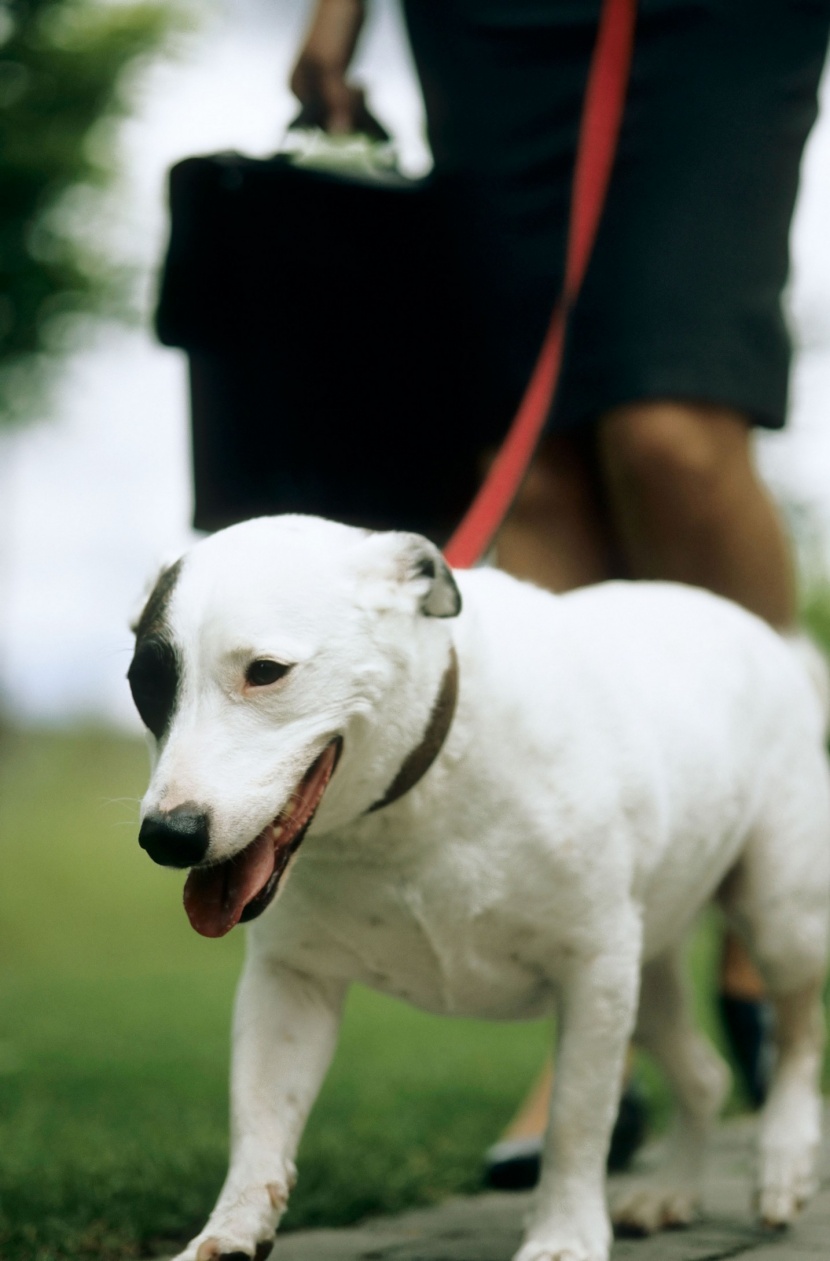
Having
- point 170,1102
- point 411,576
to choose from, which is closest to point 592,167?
point 411,576

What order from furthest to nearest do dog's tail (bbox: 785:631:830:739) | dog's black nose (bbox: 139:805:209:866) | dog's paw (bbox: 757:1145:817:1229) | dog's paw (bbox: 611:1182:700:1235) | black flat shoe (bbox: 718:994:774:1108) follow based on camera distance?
black flat shoe (bbox: 718:994:774:1108) → dog's tail (bbox: 785:631:830:739) → dog's paw (bbox: 611:1182:700:1235) → dog's paw (bbox: 757:1145:817:1229) → dog's black nose (bbox: 139:805:209:866)

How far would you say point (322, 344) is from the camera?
12.2ft

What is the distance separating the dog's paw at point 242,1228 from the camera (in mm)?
2262

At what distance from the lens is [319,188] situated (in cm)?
348

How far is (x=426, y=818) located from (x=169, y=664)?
501mm

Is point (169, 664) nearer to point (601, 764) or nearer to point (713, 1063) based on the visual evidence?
point (601, 764)

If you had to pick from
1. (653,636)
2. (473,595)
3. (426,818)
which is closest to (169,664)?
(426,818)

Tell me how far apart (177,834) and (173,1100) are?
113 inches

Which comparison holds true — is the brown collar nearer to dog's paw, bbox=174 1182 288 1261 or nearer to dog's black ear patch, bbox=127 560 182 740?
dog's black ear patch, bbox=127 560 182 740

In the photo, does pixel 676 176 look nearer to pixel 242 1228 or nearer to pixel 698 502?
pixel 698 502

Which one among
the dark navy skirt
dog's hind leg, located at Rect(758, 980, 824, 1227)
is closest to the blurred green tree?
the dark navy skirt

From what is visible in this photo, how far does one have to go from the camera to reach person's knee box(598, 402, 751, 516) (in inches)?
134

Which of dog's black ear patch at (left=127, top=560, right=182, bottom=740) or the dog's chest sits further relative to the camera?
the dog's chest

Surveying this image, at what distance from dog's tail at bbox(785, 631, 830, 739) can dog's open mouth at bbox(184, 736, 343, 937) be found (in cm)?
182
